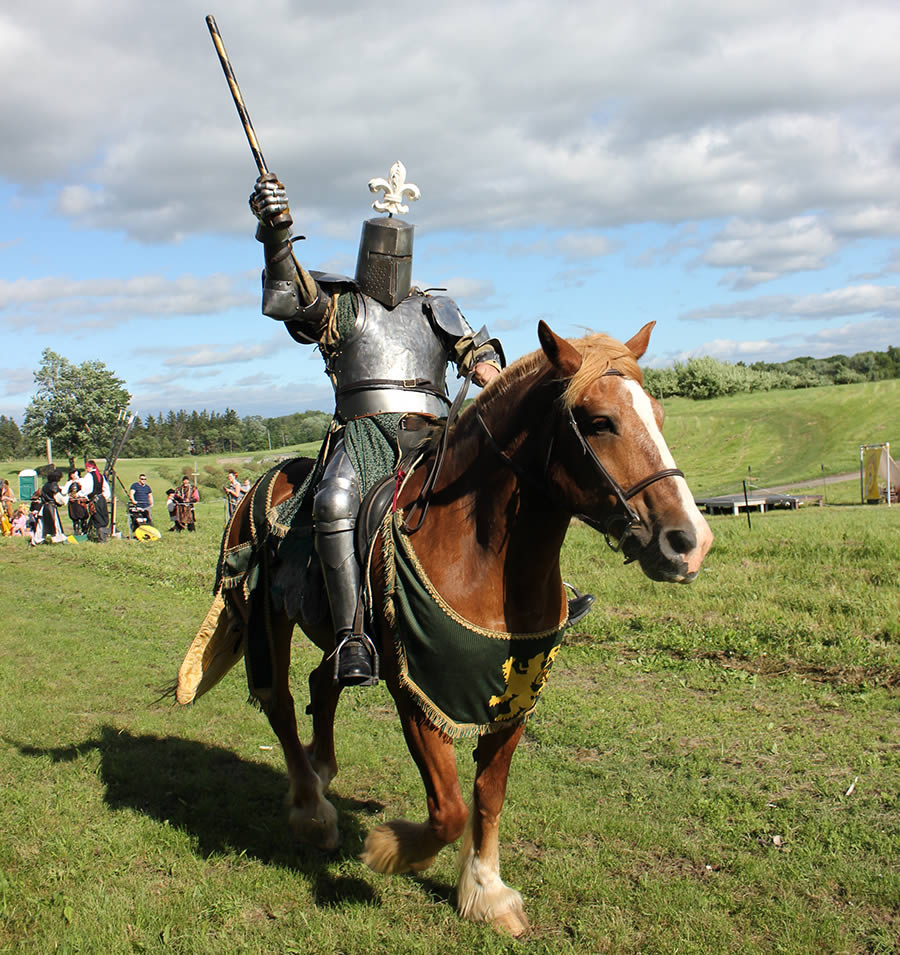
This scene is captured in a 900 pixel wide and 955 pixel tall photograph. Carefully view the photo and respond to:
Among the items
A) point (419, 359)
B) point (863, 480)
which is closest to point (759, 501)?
point (863, 480)

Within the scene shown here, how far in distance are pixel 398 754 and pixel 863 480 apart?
20.5m

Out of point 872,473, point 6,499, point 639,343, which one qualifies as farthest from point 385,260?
point 6,499

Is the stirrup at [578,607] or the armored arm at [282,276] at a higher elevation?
the armored arm at [282,276]

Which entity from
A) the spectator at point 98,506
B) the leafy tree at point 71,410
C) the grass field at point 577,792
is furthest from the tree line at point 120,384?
the grass field at point 577,792

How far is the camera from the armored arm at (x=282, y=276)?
4148 mm

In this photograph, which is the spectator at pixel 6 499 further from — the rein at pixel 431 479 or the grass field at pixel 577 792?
the rein at pixel 431 479

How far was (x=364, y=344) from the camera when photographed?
15.3 feet

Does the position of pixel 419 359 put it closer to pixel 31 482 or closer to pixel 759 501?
pixel 759 501

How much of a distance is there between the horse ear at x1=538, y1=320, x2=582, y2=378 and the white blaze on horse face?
8.4 inches

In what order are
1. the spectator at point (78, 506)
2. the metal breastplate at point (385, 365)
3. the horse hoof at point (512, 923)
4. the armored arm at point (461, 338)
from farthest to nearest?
the spectator at point (78, 506)
the armored arm at point (461, 338)
the metal breastplate at point (385, 365)
the horse hoof at point (512, 923)

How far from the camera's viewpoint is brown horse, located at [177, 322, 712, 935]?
3.13 meters

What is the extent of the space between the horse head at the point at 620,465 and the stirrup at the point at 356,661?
122 cm

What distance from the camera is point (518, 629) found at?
3754 mm

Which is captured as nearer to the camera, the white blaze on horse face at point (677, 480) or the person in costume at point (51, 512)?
the white blaze on horse face at point (677, 480)
